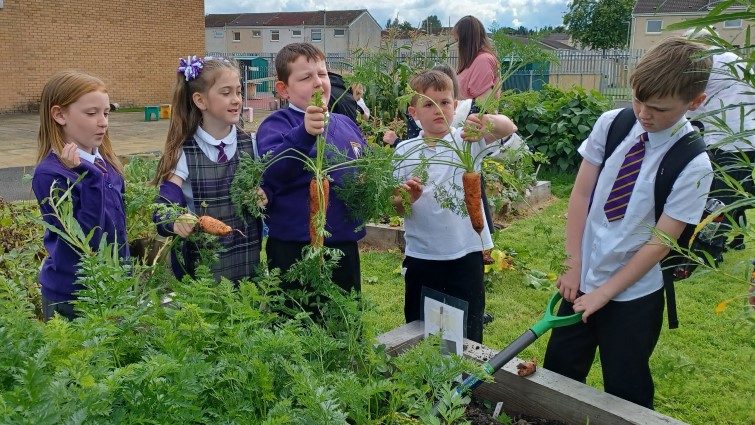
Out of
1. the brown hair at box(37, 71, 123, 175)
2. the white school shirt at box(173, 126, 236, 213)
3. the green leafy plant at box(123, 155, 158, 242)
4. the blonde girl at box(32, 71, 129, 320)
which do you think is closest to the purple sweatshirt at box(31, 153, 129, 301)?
the blonde girl at box(32, 71, 129, 320)

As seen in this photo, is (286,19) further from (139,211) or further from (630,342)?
(630,342)

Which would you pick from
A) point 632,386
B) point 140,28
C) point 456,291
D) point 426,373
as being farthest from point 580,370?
point 140,28

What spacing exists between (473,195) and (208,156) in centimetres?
128

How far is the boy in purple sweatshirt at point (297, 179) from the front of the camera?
2.72m

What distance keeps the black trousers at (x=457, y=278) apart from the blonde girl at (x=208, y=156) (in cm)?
82

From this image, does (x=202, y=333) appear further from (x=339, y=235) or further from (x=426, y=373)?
(x=339, y=235)

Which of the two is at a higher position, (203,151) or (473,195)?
(203,151)

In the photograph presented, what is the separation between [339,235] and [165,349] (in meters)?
1.37

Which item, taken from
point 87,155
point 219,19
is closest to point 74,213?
point 87,155

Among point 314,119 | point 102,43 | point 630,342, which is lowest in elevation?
point 630,342

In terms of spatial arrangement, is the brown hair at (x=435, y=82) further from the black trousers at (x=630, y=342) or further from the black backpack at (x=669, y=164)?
the black trousers at (x=630, y=342)

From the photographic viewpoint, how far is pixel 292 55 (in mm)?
2906

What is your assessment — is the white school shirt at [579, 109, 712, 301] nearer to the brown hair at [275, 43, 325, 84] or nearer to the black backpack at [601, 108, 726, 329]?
the black backpack at [601, 108, 726, 329]

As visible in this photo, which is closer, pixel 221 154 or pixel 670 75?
pixel 670 75
